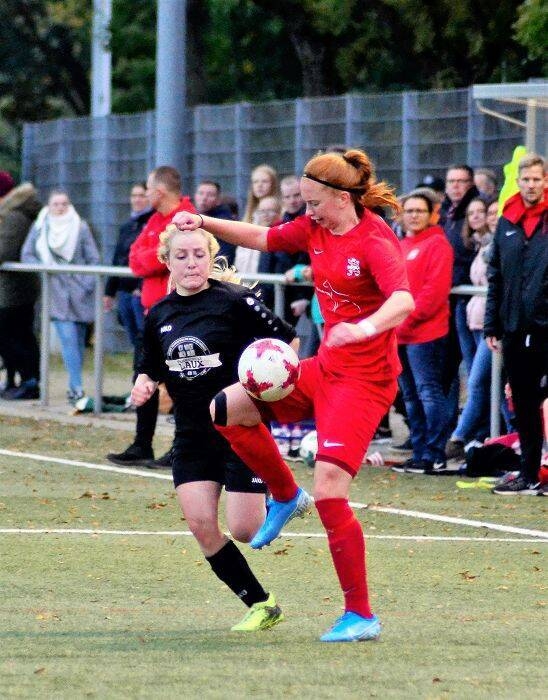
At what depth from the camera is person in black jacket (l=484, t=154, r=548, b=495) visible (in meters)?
11.3

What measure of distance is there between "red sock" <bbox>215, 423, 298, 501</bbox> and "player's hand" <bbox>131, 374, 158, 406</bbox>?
394 millimetres

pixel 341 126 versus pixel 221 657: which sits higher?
pixel 341 126

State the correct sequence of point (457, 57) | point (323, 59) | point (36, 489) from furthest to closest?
point (323, 59), point (457, 57), point (36, 489)

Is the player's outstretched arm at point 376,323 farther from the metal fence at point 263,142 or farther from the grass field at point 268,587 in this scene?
the metal fence at point 263,142

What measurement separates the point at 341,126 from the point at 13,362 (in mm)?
4748

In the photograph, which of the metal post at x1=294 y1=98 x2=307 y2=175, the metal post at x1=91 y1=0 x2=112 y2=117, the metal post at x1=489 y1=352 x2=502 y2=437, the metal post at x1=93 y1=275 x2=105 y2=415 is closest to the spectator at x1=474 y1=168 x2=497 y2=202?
the metal post at x1=489 y1=352 x2=502 y2=437

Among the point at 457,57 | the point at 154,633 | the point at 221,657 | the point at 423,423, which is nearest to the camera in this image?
the point at 221,657

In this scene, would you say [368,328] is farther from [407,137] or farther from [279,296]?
[407,137]

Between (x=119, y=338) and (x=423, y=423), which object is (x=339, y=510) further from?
(x=119, y=338)

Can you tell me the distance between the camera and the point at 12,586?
8.17 meters

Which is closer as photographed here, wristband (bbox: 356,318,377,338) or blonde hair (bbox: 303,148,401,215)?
wristband (bbox: 356,318,377,338)

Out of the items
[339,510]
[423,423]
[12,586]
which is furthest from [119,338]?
[339,510]

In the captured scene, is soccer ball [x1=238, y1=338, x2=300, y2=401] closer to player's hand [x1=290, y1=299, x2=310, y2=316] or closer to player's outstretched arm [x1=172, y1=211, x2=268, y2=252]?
player's outstretched arm [x1=172, y1=211, x2=268, y2=252]

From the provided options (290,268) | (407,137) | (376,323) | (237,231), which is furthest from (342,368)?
(407,137)
